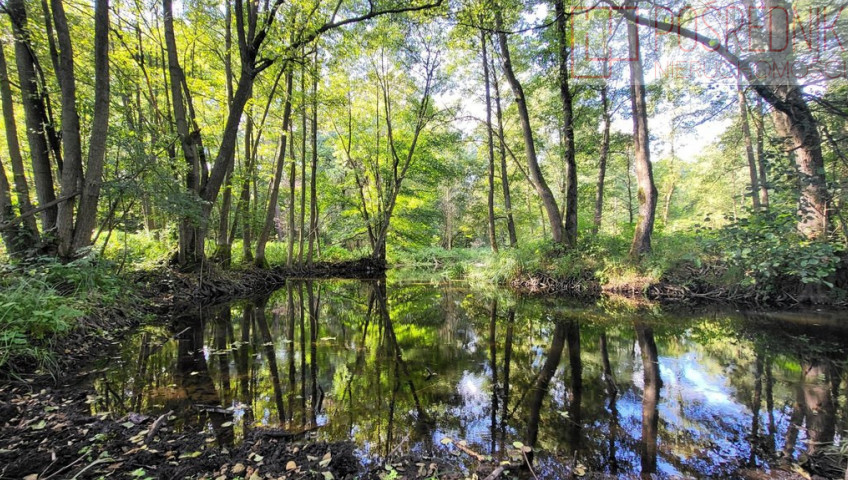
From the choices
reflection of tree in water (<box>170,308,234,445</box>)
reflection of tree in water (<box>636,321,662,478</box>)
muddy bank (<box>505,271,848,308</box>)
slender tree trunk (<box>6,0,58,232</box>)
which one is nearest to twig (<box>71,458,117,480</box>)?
reflection of tree in water (<box>170,308,234,445</box>)

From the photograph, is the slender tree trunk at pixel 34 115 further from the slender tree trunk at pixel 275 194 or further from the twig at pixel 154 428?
the slender tree trunk at pixel 275 194

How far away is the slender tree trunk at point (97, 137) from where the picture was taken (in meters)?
5.31

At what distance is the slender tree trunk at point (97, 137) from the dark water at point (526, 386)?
2.00 m

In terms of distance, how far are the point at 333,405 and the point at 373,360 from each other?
1.37m

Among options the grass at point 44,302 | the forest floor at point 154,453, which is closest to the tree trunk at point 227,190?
the grass at point 44,302

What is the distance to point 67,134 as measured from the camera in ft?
17.0

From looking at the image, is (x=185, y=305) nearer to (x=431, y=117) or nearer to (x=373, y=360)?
(x=373, y=360)

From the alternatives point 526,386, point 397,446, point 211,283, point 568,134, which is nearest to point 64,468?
point 397,446

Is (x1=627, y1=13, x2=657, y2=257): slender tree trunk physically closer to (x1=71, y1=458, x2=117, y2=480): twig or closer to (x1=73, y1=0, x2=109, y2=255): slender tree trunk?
(x1=71, y1=458, x2=117, y2=480): twig

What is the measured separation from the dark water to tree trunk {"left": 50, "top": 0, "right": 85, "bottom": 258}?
2.06 m

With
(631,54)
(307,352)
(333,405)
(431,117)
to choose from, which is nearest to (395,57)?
(431,117)

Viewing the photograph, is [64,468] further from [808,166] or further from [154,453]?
[808,166]

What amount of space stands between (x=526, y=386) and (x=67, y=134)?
744 centimetres

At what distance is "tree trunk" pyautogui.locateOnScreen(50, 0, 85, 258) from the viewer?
5.20 metres
